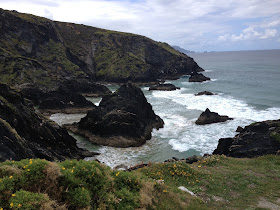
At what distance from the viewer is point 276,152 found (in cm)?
2291

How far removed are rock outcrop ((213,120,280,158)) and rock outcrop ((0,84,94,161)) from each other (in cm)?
1786

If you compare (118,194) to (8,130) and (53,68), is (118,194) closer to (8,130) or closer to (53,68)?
(8,130)

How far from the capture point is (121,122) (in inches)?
1452

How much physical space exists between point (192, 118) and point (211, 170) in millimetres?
30243

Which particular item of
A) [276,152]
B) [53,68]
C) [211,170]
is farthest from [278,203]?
[53,68]

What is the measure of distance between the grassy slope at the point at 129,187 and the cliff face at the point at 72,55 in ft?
216

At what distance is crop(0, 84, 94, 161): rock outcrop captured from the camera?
19234mm

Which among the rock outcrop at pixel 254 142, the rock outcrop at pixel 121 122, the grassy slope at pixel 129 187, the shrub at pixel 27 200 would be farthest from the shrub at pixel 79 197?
the rock outcrop at pixel 121 122

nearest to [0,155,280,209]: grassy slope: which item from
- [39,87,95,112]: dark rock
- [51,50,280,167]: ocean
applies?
[51,50,280,167]: ocean

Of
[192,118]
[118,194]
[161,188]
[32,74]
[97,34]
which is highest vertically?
[97,34]

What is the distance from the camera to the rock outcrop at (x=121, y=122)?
3559 cm

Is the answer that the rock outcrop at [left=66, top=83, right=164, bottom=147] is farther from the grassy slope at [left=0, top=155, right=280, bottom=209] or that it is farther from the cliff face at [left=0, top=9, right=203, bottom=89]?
the cliff face at [left=0, top=9, right=203, bottom=89]

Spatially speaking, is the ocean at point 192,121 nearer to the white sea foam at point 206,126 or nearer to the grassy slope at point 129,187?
the white sea foam at point 206,126

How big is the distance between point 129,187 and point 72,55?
102096 millimetres
